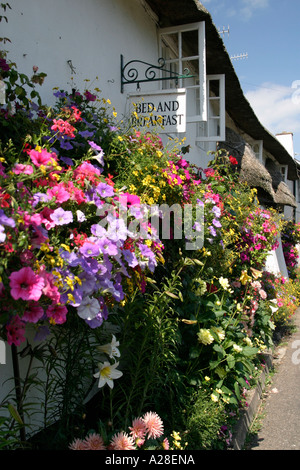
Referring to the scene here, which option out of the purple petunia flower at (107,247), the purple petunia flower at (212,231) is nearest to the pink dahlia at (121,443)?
the purple petunia flower at (107,247)

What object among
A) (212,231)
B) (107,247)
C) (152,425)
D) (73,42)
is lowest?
(152,425)

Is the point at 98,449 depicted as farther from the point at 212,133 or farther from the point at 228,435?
the point at 212,133

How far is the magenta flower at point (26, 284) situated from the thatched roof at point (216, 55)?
15.7 feet

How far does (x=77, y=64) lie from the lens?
3.68 meters

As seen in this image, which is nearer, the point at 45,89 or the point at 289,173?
the point at 45,89

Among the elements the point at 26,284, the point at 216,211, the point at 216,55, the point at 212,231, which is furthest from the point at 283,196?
the point at 26,284

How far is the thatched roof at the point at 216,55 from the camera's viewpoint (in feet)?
17.4

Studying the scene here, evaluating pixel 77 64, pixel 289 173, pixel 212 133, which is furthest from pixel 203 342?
pixel 289 173

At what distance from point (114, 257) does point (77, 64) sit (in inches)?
96.7

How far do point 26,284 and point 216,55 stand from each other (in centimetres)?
621

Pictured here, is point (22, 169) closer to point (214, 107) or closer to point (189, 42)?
point (189, 42)

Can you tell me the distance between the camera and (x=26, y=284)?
4.58 feet
